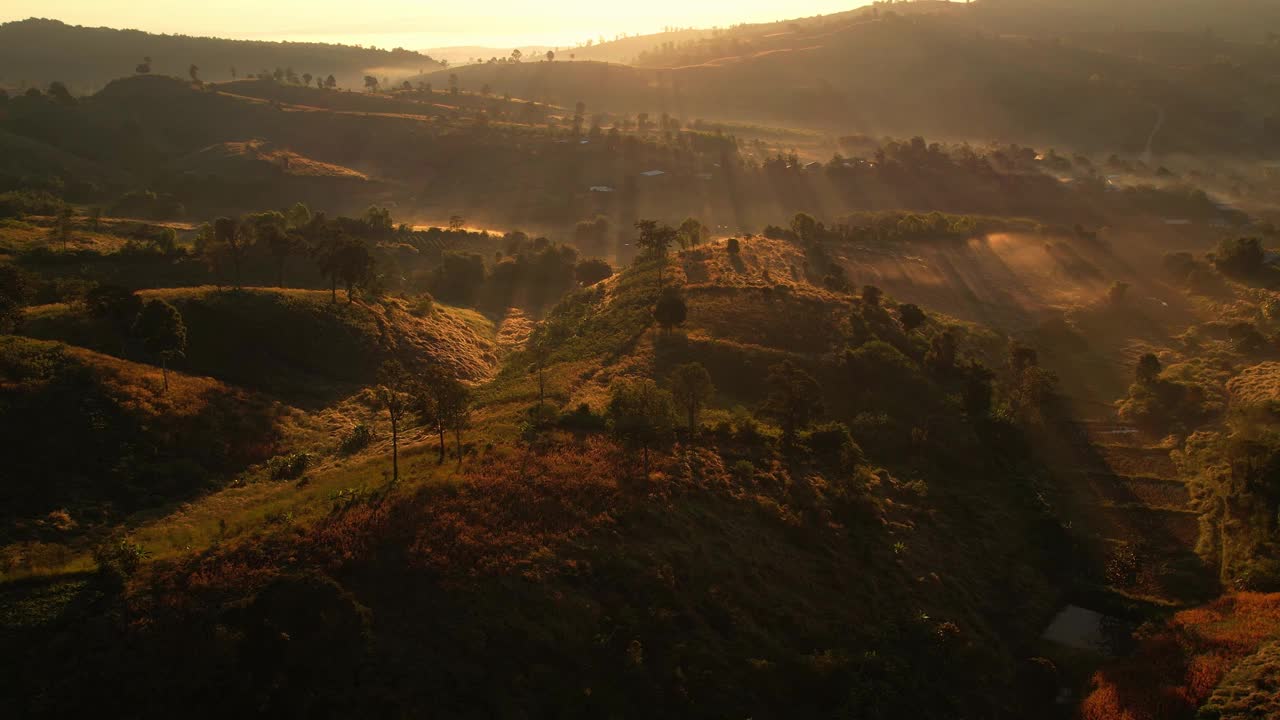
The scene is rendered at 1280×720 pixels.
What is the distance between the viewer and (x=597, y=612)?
28.2m

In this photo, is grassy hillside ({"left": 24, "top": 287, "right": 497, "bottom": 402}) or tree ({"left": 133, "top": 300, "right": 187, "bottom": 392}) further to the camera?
grassy hillside ({"left": 24, "top": 287, "right": 497, "bottom": 402})

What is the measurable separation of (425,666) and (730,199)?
147309 millimetres

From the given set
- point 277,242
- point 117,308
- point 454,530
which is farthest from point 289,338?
point 454,530

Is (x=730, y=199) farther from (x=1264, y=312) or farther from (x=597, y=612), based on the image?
(x=597, y=612)

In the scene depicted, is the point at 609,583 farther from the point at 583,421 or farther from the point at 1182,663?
the point at 1182,663

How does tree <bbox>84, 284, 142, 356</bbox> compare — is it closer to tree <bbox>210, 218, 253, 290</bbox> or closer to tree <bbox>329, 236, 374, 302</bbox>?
tree <bbox>329, 236, 374, 302</bbox>

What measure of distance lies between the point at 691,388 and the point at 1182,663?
27.5 meters

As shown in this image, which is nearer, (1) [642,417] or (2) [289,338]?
(1) [642,417]

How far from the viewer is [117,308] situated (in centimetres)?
4900

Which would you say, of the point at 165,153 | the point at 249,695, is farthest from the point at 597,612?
the point at 165,153

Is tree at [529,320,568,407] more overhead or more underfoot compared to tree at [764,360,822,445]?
more underfoot

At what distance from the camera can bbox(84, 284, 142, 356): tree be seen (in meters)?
48.6

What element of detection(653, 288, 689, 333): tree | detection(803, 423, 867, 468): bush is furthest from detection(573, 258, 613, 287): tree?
detection(803, 423, 867, 468): bush

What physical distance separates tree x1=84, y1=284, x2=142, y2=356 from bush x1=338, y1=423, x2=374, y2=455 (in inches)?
684
